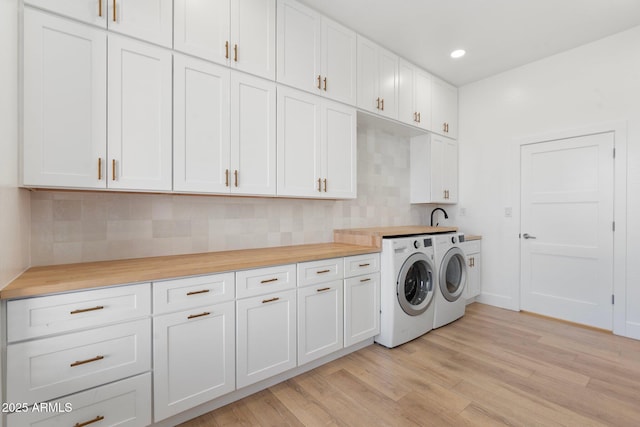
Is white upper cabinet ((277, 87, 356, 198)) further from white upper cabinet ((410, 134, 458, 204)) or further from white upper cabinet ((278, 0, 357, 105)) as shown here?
white upper cabinet ((410, 134, 458, 204))

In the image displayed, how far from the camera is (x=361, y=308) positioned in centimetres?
244

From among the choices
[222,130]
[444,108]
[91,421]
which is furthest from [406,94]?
[91,421]

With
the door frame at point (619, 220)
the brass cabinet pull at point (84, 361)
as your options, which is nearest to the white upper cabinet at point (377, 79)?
the door frame at point (619, 220)

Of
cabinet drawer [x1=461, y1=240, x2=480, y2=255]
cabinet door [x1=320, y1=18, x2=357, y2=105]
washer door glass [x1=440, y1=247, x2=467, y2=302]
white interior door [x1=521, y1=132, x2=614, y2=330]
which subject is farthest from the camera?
cabinet drawer [x1=461, y1=240, x2=480, y2=255]

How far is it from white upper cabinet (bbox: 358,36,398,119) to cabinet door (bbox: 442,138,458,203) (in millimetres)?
1180

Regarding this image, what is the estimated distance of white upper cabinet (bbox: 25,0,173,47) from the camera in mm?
1475

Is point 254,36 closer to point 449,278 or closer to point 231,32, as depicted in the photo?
point 231,32

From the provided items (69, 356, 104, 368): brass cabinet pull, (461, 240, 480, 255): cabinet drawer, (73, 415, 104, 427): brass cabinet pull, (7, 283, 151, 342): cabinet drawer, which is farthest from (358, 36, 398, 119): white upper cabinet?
(73, 415, 104, 427): brass cabinet pull

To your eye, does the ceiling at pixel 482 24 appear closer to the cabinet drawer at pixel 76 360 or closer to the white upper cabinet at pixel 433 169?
the white upper cabinet at pixel 433 169

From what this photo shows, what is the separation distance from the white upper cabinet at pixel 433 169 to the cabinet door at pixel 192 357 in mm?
2914

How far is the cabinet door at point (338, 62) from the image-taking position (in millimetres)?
2496

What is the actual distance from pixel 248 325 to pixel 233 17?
2.06 meters

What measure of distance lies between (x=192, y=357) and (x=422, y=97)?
3469 millimetres

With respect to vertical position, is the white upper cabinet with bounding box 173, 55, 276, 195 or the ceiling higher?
the ceiling
